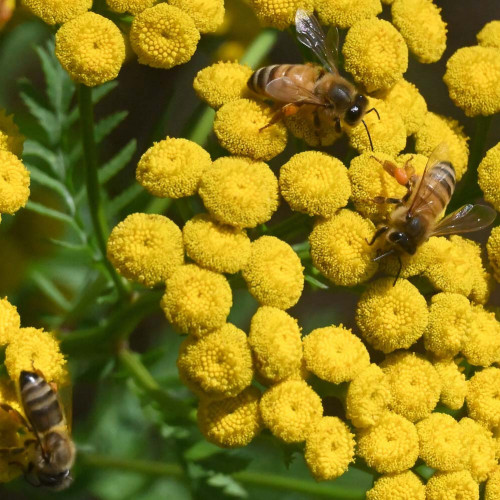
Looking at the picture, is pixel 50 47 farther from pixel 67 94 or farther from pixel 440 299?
pixel 440 299

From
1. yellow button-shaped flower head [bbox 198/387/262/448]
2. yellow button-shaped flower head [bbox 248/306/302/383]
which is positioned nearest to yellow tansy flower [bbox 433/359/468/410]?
yellow button-shaped flower head [bbox 248/306/302/383]

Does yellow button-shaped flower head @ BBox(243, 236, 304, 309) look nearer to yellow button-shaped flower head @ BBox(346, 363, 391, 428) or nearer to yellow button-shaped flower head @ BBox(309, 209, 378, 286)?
yellow button-shaped flower head @ BBox(309, 209, 378, 286)

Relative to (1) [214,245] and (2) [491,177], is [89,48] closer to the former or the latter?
(1) [214,245]

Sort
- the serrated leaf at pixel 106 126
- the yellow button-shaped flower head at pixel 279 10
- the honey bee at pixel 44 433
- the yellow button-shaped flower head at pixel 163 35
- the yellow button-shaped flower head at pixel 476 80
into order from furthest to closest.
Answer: the serrated leaf at pixel 106 126, the yellow button-shaped flower head at pixel 476 80, the yellow button-shaped flower head at pixel 279 10, the yellow button-shaped flower head at pixel 163 35, the honey bee at pixel 44 433

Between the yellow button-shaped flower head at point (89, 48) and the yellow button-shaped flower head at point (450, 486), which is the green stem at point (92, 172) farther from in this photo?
the yellow button-shaped flower head at point (450, 486)

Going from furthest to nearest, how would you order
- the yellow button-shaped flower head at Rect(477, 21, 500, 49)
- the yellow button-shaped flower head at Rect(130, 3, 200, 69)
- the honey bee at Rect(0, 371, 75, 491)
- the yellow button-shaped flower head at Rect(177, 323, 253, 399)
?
the yellow button-shaped flower head at Rect(477, 21, 500, 49) → the yellow button-shaped flower head at Rect(130, 3, 200, 69) → the yellow button-shaped flower head at Rect(177, 323, 253, 399) → the honey bee at Rect(0, 371, 75, 491)

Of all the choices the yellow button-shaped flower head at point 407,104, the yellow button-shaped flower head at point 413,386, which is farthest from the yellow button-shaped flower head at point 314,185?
the yellow button-shaped flower head at point 413,386

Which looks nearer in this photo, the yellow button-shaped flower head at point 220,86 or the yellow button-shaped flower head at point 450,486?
the yellow button-shaped flower head at point 450,486
